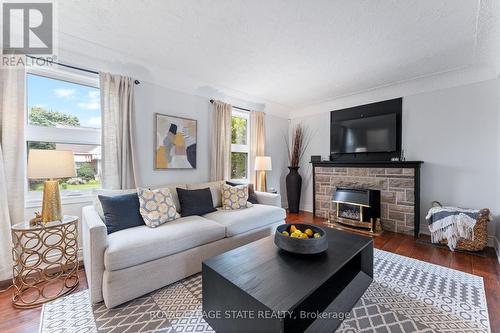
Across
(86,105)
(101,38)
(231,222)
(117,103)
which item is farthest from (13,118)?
(231,222)

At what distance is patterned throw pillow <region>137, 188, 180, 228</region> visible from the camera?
2.20 m

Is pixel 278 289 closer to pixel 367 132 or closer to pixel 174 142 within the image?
pixel 174 142

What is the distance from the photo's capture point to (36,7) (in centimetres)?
182

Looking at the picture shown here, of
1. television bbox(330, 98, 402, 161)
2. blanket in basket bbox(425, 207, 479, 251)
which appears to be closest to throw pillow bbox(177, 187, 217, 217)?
television bbox(330, 98, 402, 161)

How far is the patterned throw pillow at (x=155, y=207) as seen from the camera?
2.20 metres

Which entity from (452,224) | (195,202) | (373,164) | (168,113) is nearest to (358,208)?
(373,164)

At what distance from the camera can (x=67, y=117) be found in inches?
96.0

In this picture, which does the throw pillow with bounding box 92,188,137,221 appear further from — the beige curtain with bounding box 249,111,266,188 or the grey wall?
the beige curtain with bounding box 249,111,266,188

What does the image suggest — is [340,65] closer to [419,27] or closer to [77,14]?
[419,27]

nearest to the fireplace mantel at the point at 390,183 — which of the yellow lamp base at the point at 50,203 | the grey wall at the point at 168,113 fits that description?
the grey wall at the point at 168,113

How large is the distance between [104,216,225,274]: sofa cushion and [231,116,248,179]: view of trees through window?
1.88 metres

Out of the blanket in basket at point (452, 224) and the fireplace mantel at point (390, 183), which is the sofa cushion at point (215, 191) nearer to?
the fireplace mantel at point (390, 183)

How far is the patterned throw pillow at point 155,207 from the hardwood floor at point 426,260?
0.78m

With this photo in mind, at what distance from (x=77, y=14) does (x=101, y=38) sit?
0.36 metres
